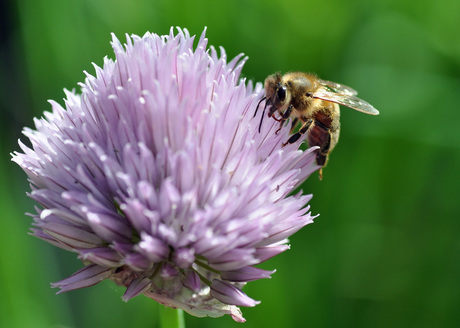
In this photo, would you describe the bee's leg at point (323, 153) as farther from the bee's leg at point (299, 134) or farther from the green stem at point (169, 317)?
the green stem at point (169, 317)

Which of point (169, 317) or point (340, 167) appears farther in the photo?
point (340, 167)

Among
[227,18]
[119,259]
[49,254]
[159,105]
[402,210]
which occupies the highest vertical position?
[227,18]

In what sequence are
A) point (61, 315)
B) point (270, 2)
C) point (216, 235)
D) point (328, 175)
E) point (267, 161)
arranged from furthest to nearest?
point (270, 2), point (328, 175), point (61, 315), point (267, 161), point (216, 235)

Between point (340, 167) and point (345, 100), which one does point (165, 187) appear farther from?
point (340, 167)

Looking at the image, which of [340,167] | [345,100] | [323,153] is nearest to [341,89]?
[345,100]

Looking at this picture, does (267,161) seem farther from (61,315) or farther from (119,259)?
(61,315)

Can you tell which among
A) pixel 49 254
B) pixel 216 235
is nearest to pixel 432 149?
pixel 216 235

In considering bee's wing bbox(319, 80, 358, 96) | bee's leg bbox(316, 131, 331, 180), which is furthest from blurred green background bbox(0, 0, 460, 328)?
bee's leg bbox(316, 131, 331, 180)
